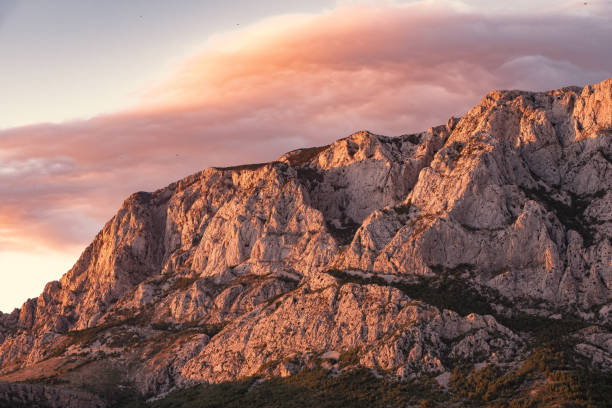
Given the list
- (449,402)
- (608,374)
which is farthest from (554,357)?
(449,402)

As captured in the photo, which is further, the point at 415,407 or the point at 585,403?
the point at 415,407

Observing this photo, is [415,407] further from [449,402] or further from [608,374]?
[608,374]

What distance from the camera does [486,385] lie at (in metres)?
196

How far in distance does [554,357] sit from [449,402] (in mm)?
25911

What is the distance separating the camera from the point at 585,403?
177125 millimetres

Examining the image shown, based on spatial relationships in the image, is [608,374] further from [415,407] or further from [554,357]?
[415,407]

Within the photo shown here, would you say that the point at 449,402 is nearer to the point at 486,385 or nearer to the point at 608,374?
the point at 486,385

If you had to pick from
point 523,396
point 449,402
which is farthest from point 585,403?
point 449,402

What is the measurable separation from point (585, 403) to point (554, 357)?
66.6 ft

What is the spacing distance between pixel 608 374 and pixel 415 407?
43.5 meters

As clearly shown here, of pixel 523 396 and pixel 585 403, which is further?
pixel 523 396

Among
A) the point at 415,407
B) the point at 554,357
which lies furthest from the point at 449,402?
the point at 554,357

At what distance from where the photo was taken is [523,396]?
189125 millimetres

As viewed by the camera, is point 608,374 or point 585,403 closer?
point 585,403
